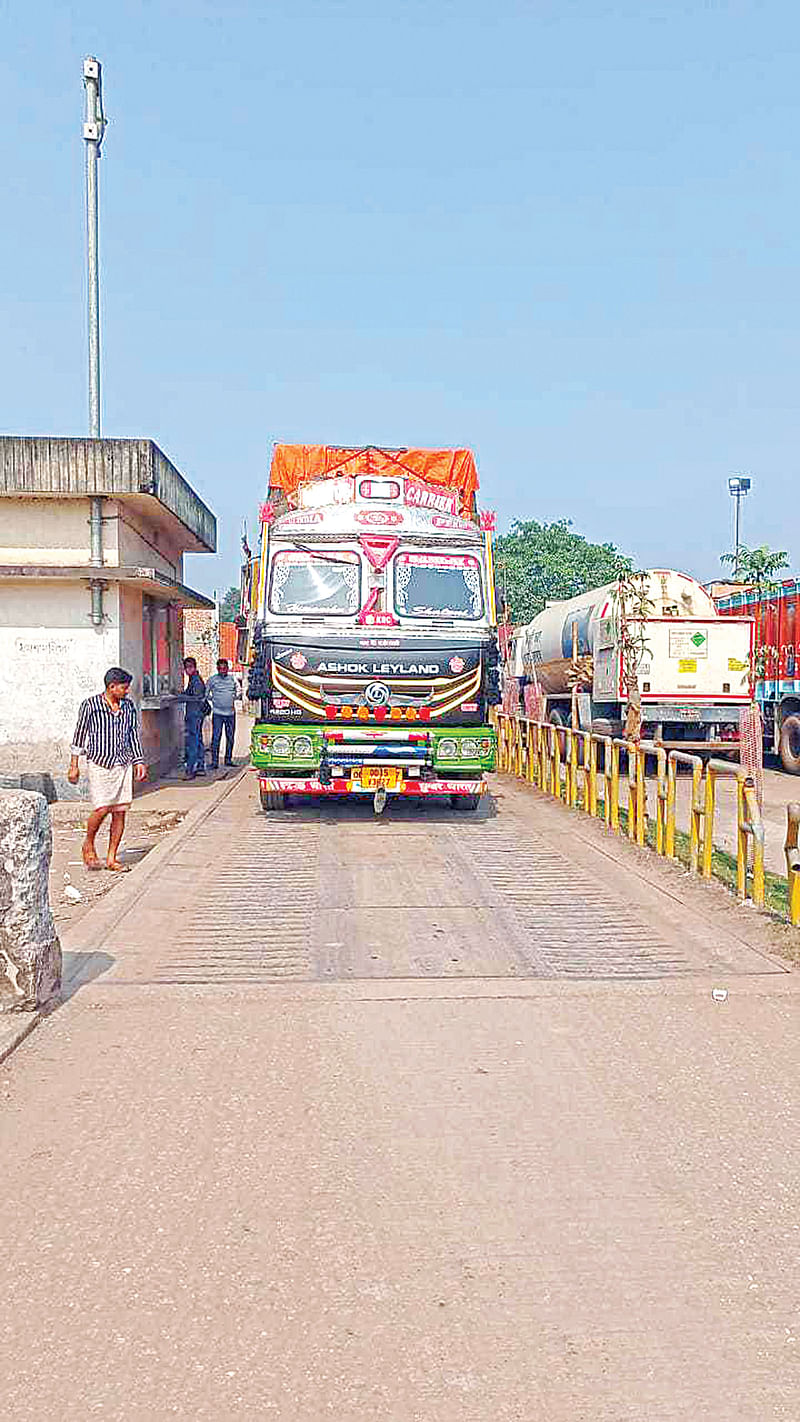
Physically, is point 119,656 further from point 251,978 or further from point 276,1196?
point 276,1196

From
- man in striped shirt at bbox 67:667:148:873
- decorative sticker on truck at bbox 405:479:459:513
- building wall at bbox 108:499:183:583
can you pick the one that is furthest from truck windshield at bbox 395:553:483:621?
building wall at bbox 108:499:183:583

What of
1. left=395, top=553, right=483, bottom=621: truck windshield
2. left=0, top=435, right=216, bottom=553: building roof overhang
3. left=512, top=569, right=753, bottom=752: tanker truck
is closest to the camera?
left=395, top=553, right=483, bottom=621: truck windshield

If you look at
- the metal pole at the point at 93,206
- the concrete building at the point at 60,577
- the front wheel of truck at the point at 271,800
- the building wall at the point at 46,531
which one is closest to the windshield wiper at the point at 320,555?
the front wheel of truck at the point at 271,800

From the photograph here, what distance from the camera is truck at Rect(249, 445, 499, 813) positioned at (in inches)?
490

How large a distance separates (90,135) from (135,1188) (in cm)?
1538

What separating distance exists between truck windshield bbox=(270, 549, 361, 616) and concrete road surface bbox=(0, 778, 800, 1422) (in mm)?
5154

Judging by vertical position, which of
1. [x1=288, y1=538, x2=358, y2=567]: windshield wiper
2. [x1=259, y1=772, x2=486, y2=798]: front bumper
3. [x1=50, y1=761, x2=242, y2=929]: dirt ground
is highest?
[x1=288, y1=538, x2=358, y2=567]: windshield wiper

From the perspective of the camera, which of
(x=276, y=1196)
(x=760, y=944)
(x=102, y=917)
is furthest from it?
(x=102, y=917)

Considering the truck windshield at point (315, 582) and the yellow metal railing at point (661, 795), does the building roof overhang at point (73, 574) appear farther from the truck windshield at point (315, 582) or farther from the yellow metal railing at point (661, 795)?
the yellow metal railing at point (661, 795)

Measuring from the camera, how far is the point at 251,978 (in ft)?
22.9

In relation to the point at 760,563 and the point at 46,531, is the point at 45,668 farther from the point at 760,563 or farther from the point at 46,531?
the point at 760,563

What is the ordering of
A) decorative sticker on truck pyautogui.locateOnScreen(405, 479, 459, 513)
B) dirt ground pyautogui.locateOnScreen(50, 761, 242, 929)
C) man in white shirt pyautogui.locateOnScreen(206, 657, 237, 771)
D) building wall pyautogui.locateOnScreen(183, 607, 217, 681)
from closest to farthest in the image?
dirt ground pyautogui.locateOnScreen(50, 761, 242, 929), decorative sticker on truck pyautogui.locateOnScreen(405, 479, 459, 513), man in white shirt pyautogui.locateOnScreen(206, 657, 237, 771), building wall pyautogui.locateOnScreen(183, 607, 217, 681)

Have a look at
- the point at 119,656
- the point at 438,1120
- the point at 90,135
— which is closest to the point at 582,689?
the point at 119,656

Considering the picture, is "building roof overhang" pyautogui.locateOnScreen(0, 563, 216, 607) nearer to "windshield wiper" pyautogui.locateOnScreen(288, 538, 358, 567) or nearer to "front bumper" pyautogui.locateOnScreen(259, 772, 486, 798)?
"windshield wiper" pyautogui.locateOnScreen(288, 538, 358, 567)
